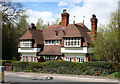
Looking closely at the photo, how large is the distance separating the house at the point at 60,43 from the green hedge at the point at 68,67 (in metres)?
7.44

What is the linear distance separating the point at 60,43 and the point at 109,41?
580 inches

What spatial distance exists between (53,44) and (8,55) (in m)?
16.1

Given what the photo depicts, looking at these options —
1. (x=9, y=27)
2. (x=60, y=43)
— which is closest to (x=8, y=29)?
(x=9, y=27)

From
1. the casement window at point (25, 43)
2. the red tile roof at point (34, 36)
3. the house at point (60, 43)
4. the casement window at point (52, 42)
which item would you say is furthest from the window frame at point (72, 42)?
the casement window at point (25, 43)

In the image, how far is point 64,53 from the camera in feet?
110

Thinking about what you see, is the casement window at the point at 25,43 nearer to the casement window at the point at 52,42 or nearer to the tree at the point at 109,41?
the casement window at the point at 52,42

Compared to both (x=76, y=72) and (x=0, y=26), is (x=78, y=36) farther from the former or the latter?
(x=0, y=26)

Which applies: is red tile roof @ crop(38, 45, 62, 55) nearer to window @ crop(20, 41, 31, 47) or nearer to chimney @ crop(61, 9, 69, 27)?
window @ crop(20, 41, 31, 47)

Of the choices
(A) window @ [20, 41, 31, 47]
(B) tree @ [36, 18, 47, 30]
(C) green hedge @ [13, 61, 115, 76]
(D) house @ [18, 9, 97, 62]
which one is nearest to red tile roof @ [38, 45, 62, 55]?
(D) house @ [18, 9, 97, 62]

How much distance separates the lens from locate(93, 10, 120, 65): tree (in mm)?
22120

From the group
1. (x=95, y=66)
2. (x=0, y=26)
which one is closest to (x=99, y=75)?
(x=95, y=66)

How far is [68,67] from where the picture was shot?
78.7 ft

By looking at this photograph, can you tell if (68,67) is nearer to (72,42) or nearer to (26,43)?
(72,42)

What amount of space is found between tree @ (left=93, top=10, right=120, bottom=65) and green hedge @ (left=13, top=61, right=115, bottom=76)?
129cm
